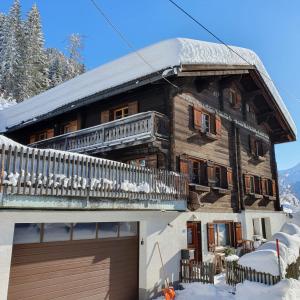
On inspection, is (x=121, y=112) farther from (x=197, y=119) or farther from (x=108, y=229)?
(x=108, y=229)

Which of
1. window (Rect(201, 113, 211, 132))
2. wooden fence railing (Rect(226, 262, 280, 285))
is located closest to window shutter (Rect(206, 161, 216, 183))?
window (Rect(201, 113, 211, 132))

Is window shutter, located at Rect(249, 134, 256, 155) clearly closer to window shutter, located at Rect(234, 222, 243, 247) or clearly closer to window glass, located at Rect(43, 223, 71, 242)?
window shutter, located at Rect(234, 222, 243, 247)

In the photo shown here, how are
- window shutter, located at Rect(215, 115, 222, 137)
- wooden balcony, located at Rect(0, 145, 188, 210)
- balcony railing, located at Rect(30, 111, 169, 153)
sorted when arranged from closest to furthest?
1. wooden balcony, located at Rect(0, 145, 188, 210)
2. balcony railing, located at Rect(30, 111, 169, 153)
3. window shutter, located at Rect(215, 115, 222, 137)

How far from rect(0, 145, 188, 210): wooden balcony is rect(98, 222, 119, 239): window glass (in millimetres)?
1092

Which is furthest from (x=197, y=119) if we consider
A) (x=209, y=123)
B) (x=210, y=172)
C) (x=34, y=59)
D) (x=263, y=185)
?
(x=34, y=59)

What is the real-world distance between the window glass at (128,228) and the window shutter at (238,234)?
8156mm

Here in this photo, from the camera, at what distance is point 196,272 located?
39.7ft

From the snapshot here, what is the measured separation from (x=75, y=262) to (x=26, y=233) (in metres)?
1.88

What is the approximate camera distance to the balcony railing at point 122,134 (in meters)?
13.5

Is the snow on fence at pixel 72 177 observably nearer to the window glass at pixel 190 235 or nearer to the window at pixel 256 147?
the window glass at pixel 190 235

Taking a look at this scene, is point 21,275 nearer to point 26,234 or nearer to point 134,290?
point 26,234

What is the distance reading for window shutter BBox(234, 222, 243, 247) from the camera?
17.1 metres

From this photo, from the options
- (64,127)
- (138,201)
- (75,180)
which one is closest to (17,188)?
(75,180)

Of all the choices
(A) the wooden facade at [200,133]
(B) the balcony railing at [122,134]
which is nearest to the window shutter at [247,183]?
(A) the wooden facade at [200,133]
